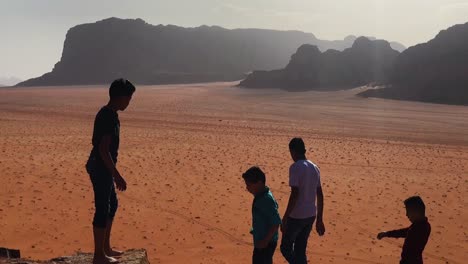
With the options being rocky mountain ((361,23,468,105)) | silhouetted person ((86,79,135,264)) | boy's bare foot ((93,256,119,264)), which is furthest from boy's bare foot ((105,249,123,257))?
A: rocky mountain ((361,23,468,105))

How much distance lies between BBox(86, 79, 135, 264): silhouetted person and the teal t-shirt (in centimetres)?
147

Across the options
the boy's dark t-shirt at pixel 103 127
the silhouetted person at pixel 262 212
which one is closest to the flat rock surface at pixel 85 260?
the boy's dark t-shirt at pixel 103 127

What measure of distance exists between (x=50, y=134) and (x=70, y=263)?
18897 millimetres

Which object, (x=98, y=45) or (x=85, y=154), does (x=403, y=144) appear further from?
(x=98, y=45)

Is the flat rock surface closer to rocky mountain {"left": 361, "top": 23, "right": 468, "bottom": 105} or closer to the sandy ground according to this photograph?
the sandy ground

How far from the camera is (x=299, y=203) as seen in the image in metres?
5.19

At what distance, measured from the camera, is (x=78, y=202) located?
10586 mm

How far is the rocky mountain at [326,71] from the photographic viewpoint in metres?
79.9

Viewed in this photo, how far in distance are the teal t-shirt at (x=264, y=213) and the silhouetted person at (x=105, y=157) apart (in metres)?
1.47

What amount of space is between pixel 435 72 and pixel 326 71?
24307 mm

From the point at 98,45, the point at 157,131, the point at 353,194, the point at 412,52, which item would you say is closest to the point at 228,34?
the point at 98,45

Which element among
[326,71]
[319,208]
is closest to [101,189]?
[319,208]

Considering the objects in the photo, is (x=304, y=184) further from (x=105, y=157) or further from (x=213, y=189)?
(x=213, y=189)

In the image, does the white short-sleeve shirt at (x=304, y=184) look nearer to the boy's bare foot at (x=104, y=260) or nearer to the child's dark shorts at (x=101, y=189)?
the child's dark shorts at (x=101, y=189)
